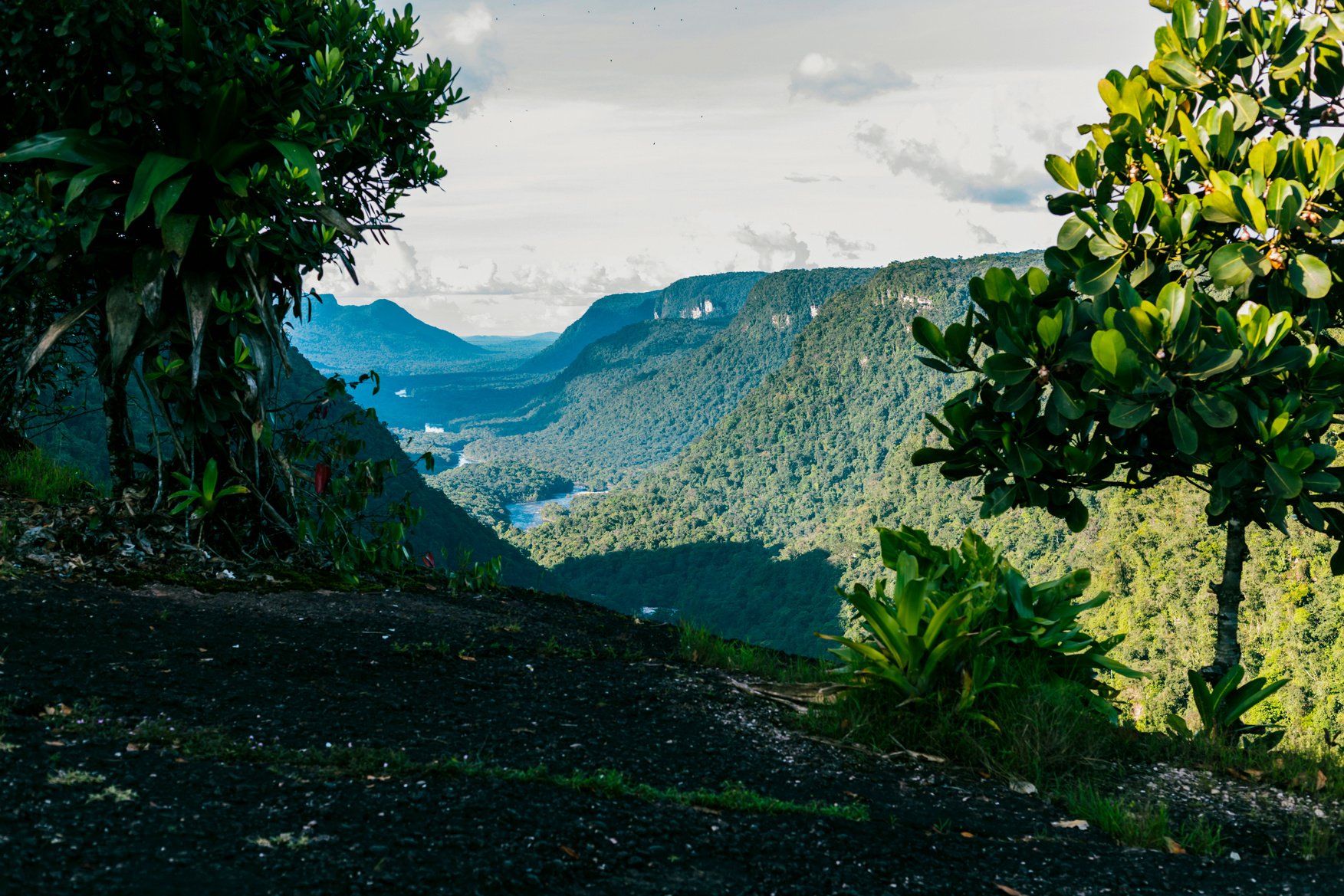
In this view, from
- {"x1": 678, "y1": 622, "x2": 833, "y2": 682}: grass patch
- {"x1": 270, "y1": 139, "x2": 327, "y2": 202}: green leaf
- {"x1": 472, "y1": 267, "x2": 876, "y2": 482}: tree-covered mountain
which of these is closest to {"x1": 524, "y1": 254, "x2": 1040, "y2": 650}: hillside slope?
{"x1": 472, "y1": 267, "x2": 876, "y2": 482}: tree-covered mountain

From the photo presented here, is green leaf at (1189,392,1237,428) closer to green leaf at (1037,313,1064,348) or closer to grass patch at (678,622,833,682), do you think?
green leaf at (1037,313,1064,348)

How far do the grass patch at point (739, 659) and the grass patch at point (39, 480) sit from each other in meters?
3.31

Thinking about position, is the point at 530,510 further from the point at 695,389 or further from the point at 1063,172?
the point at 1063,172

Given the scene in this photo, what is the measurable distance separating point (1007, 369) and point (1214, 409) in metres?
0.71

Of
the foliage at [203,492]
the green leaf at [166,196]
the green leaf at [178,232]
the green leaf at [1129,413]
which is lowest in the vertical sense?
the foliage at [203,492]

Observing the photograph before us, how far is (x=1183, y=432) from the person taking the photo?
3387 mm

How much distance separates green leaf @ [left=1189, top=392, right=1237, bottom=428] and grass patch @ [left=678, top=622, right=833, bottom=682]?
1862 mm

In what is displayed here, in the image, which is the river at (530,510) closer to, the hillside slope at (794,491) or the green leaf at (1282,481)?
the hillside slope at (794,491)

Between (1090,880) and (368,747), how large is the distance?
2.03 metres

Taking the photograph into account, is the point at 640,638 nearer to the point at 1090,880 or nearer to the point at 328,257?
the point at 328,257

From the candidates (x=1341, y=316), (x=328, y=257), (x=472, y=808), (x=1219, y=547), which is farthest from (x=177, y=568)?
(x=1219, y=547)

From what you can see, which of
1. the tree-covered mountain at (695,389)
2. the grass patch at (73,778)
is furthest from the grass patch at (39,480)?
the tree-covered mountain at (695,389)

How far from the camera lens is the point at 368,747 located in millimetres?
2785

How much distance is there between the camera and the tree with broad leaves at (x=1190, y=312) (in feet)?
11.2
